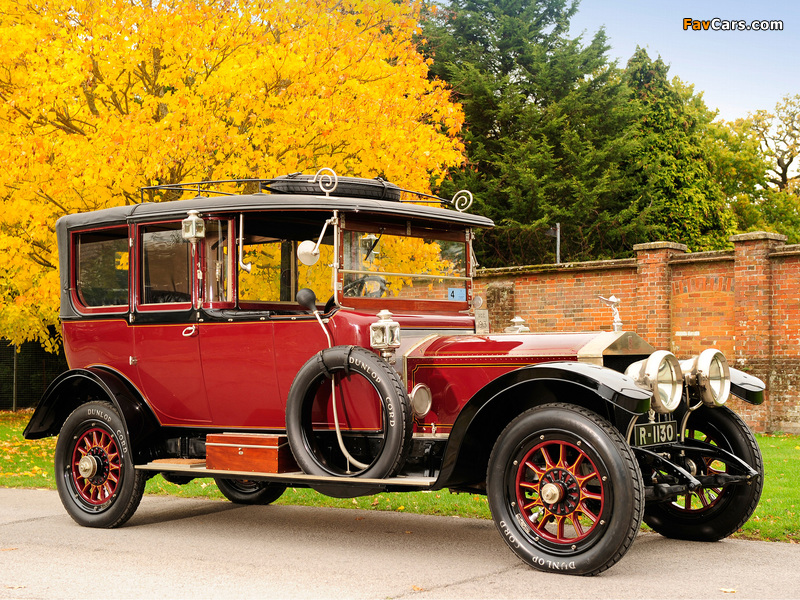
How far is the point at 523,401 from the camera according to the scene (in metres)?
6.16

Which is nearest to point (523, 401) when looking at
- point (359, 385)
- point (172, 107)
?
point (359, 385)

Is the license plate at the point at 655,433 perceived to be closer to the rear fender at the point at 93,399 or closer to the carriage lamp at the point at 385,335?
the carriage lamp at the point at 385,335

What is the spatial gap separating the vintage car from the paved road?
0.30 meters

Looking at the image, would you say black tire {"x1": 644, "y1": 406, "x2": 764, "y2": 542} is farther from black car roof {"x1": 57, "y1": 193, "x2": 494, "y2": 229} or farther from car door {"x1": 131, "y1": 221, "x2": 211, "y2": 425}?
car door {"x1": 131, "y1": 221, "x2": 211, "y2": 425}

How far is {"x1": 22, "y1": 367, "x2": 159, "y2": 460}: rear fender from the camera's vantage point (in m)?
7.52

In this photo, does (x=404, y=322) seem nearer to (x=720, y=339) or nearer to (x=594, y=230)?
(x=720, y=339)

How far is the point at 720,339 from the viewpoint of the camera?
48.3ft

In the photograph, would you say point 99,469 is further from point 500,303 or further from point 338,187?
point 500,303

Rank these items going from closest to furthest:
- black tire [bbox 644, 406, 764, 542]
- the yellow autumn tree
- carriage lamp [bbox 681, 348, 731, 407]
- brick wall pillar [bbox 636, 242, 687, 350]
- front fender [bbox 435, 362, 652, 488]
Result: front fender [bbox 435, 362, 652, 488] → carriage lamp [bbox 681, 348, 731, 407] → black tire [bbox 644, 406, 764, 542] → the yellow autumn tree → brick wall pillar [bbox 636, 242, 687, 350]

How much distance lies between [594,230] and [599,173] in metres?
1.69

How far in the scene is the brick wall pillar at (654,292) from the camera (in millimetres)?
15078

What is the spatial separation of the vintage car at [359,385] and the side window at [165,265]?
0.02 meters

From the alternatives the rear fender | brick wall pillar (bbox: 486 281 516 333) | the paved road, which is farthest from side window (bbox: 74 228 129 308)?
brick wall pillar (bbox: 486 281 516 333)

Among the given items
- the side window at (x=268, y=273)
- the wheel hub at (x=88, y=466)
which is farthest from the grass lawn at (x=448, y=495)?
the side window at (x=268, y=273)
